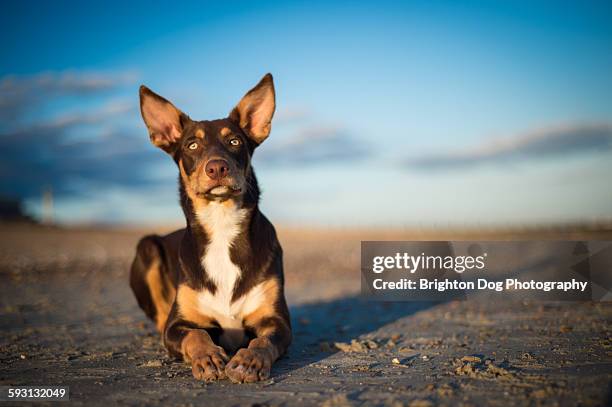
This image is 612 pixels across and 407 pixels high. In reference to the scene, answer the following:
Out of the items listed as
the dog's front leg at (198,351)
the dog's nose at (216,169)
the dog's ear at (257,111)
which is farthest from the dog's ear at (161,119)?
the dog's front leg at (198,351)

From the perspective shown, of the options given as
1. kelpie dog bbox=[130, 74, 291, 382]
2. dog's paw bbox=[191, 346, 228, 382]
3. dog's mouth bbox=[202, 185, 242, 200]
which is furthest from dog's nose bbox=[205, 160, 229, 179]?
dog's paw bbox=[191, 346, 228, 382]

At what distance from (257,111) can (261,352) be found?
10.0 ft

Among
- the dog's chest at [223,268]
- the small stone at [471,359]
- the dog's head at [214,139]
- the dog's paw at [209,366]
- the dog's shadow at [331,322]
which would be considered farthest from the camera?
the dog's shadow at [331,322]

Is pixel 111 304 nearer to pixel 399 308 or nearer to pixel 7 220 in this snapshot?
pixel 399 308

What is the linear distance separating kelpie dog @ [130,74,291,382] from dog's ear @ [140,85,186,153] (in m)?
0.01

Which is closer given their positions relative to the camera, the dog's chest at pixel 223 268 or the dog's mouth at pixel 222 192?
the dog's mouth at pixel 222 192

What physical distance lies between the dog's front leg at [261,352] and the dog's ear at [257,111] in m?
2.28

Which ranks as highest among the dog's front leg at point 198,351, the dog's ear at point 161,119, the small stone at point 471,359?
the dog's ear at point 161,119

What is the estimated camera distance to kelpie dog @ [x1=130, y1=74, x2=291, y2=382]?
538 centimetres

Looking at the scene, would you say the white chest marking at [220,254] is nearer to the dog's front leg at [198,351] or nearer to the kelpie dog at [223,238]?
the kelpie dog at [223,238]

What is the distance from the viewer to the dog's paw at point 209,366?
4.55 meters

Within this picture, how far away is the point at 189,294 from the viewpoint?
5.79 m

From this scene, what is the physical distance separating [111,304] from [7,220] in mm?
41053

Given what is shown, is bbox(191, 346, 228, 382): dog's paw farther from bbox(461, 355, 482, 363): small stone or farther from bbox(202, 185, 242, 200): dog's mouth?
bbox(461, 355, 482, 363): small stone
